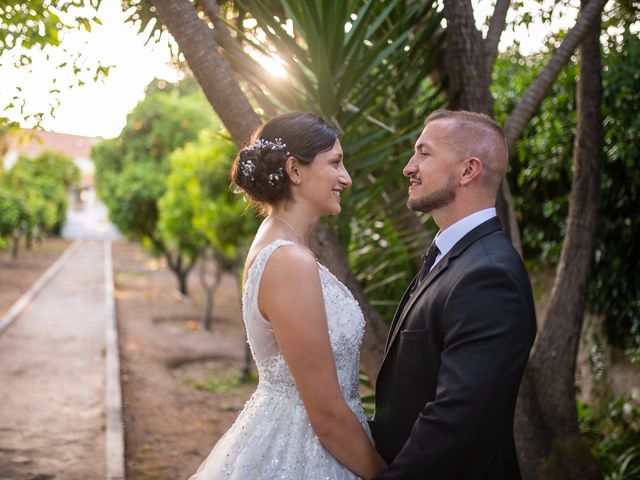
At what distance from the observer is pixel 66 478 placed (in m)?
5.93

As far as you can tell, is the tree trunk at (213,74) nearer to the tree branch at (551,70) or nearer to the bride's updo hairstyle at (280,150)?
the bride's updo hairstyle at (280,150)

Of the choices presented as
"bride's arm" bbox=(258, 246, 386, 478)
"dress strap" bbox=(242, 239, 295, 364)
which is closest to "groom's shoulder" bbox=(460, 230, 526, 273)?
"bride's arm" bbox=(258, 246, 386, 478)

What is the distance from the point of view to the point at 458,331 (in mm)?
Result: 1877

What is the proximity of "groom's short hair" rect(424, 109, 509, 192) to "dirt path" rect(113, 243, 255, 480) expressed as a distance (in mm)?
5213

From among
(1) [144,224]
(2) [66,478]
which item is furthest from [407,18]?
(1) [144,224]

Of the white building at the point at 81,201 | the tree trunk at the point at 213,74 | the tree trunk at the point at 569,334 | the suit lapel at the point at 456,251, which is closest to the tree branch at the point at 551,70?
the tree trunk at the point at 569,334

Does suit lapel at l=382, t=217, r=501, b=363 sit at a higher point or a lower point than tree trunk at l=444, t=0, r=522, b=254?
lower

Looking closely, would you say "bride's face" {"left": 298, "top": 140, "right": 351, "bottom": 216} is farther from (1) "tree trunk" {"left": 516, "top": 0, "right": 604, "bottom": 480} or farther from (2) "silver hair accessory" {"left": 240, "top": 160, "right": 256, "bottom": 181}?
(1) "tree trunk" {"left": 516, "top": 0, "right": 604, "bottom": 480}

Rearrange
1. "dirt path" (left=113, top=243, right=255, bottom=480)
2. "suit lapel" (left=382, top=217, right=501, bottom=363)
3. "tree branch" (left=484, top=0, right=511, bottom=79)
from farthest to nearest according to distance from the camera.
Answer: "dirt path" (left=113, top=243, right=255, bottom=480), "tree branch" (left=484, top=0, right=511, bottom=79), "suit lapel" (left=382, top=217, right=501, bottom=363)

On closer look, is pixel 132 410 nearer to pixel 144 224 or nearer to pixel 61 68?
pixel 61 68

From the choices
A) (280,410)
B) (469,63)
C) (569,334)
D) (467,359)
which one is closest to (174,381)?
(569,334)

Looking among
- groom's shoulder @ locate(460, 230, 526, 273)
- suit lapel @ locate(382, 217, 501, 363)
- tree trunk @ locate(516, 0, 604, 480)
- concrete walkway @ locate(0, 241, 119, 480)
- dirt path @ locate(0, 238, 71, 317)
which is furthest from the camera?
dirt path @ locate(0, 238, 71, 317)

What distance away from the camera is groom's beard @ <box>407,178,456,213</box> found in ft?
7.15

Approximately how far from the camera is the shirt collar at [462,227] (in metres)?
2.16
